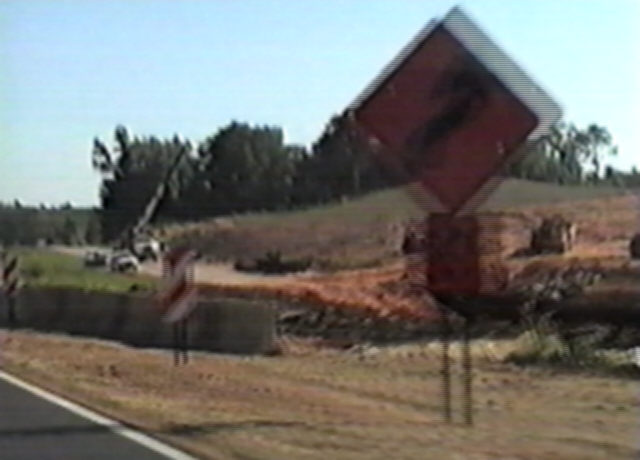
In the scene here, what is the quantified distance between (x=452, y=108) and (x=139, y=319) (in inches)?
978

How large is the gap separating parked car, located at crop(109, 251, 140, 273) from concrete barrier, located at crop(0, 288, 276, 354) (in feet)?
43.6

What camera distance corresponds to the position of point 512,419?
18719mm

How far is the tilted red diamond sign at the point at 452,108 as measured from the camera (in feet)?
49.1

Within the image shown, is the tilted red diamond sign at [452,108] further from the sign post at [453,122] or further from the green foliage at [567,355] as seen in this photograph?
the green foliage at [567,355]

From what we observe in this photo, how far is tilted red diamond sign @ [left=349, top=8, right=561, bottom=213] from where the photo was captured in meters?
15.0

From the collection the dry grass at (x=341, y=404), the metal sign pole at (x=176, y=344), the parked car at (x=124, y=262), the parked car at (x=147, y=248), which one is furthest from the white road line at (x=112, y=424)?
→ the parked car at (x=147, y=248)

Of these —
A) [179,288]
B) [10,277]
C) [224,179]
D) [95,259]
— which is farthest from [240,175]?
[179,288]

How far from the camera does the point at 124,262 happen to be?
6619 cm

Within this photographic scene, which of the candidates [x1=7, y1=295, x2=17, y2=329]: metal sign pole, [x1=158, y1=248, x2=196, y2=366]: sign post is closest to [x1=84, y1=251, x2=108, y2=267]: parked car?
[x1=7, y1=295, x2=17, y2=329]: metal sign pole

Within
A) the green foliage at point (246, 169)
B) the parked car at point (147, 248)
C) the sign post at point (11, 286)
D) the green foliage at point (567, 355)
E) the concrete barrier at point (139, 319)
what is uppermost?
the green foliage at point (246, 169)

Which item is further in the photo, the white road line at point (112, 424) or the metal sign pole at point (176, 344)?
the metal sign pole at point (176, 344)

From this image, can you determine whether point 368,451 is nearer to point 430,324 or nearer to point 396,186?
point 396,186

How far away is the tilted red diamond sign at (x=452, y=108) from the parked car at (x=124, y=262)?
46815 millimetres

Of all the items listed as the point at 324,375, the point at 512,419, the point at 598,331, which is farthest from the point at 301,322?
the point at 512,419
